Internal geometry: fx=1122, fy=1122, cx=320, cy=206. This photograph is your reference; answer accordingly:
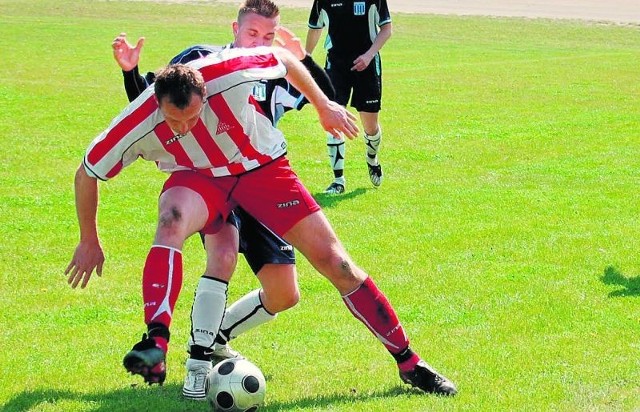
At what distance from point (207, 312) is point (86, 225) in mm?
856

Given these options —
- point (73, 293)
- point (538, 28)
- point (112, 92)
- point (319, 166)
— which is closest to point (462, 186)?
point (319, 166)

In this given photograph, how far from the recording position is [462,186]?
13.6 metres

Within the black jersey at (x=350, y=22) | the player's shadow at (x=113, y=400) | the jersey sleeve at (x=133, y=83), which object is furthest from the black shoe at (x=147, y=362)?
the black jersey at (x=350, y=22)

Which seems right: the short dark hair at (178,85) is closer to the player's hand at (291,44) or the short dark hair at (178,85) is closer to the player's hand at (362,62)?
the player's hand at (291,44)

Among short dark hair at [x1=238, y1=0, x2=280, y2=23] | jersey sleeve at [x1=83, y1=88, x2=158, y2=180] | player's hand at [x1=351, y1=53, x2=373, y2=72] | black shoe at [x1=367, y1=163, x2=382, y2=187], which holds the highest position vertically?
short dark hair at [x1=238, y1=0, x2=280, y2=23]

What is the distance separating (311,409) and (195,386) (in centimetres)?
68

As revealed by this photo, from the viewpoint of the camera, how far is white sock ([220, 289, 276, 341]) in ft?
22.9

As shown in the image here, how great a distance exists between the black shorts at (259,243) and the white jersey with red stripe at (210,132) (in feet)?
1.54

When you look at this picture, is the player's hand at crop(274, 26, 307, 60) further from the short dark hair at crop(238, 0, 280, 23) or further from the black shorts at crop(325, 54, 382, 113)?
the black shorts at crop(325, 54, 382, 113)

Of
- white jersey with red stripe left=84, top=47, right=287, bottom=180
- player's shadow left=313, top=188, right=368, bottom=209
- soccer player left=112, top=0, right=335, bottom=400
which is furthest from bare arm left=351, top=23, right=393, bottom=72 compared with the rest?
white jersey with red stripe left=84, top=47, right=287, bottom=180

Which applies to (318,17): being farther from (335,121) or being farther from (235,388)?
(235,388)

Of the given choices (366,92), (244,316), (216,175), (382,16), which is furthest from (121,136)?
(382,16)

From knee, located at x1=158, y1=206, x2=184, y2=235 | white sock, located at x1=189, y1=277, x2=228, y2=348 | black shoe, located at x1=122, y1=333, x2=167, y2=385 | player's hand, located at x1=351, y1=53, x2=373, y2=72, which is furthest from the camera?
player's hand, located at x1=351, y1=53, x2=373, y2=72

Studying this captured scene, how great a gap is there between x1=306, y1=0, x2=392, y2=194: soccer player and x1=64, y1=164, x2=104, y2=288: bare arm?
7.47m
